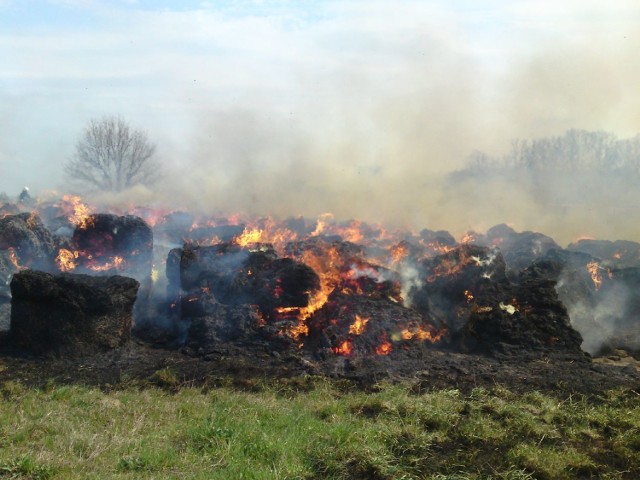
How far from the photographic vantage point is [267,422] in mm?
9156

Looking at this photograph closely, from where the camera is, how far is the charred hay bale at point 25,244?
2206cm

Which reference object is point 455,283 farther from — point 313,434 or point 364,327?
point 313,434

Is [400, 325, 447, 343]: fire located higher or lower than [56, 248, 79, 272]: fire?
lower

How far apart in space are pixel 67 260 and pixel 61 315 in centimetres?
813

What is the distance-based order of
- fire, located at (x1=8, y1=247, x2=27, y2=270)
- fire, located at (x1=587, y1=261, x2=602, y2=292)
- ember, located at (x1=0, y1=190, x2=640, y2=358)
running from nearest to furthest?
ember, located at (x1=0, y1=190, x2=640, y2=358), fire, located at (x1=8, y1=247, x2=27, y2=270), fire, located at (x1=587, y1=261, x2=602, y2=292)

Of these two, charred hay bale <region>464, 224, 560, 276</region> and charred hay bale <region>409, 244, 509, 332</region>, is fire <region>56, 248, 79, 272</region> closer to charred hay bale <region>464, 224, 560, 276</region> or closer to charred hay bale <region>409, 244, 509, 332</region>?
charred hay bale <region>409, 244, 509, 332</region>

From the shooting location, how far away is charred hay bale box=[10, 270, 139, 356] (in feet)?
46.8

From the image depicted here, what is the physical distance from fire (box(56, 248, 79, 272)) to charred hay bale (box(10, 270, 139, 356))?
290 inches

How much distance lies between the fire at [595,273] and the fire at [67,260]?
821 inches

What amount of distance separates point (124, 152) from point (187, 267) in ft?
149

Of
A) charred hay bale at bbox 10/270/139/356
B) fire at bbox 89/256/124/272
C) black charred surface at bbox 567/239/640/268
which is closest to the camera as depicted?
charred hay bale at bbox 10/270/139/356

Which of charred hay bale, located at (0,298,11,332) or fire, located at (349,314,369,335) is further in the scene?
charred hay bale, located at (0,298,11,332)

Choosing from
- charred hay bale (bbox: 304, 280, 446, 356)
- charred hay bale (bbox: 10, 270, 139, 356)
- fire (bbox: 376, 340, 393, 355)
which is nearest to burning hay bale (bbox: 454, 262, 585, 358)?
charred hay bale (bbox: 304, 280, 446, 356)

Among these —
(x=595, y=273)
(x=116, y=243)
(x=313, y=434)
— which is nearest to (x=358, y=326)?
(x=313, y=434)
